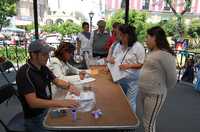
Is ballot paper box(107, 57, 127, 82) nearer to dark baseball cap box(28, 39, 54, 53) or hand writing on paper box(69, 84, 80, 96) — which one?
hand writing on paper box(69, 84, 80, 96)

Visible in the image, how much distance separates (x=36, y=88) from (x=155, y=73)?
3.34 ft

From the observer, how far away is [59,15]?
154 ft

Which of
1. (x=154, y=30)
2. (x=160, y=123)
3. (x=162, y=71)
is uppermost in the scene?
(x=154, y=30)

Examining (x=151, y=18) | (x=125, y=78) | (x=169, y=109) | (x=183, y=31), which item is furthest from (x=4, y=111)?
(x=151, y=18)

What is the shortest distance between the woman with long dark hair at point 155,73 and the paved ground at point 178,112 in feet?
2.28

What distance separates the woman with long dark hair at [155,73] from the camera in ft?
7.47

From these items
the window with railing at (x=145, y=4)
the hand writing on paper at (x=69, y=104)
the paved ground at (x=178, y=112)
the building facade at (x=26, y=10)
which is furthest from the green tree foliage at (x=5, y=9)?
the building facade at (x=26, y=10)

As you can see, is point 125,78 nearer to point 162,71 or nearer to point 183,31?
point 162,71

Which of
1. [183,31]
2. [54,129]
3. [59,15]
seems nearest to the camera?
[54,129]

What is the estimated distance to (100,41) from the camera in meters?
4.36

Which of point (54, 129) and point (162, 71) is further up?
point (162, 71)

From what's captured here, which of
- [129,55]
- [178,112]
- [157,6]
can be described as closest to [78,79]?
[129,55]

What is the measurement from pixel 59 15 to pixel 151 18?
1731 cm

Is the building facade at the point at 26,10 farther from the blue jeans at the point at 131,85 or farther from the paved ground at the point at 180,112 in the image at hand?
the blue jeans at the point at 131,85
